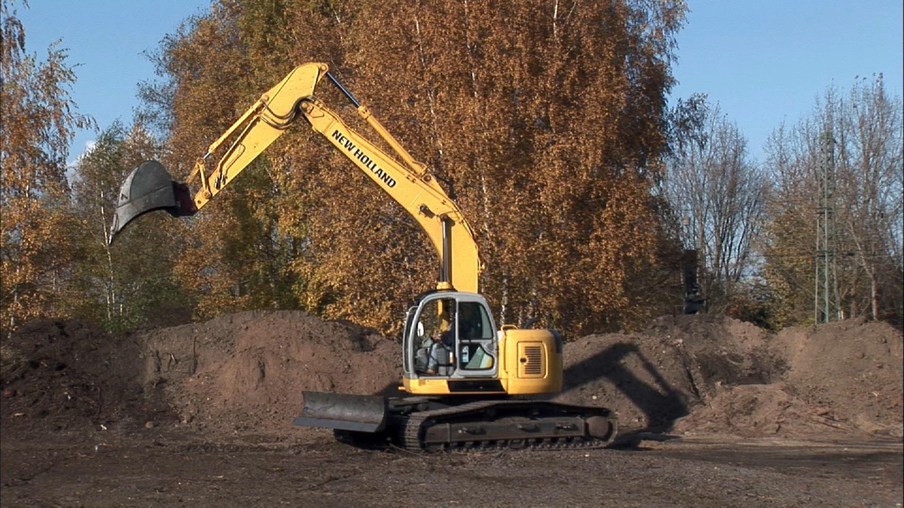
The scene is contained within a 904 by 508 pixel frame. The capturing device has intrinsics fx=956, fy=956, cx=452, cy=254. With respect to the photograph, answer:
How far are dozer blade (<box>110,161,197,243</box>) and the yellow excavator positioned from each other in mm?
57

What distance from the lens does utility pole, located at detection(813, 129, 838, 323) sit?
3.79 metres

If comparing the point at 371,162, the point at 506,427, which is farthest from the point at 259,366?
the point at 506,427

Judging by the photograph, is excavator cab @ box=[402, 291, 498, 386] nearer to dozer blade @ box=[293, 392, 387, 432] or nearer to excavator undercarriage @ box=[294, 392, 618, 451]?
excavator undercarriage @ box=[294, 392, 618, 451]

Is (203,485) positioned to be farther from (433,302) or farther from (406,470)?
(433,302)

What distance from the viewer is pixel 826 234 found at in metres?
4.04

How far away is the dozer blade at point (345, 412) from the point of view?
41.2 ft

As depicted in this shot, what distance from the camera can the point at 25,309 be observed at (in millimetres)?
20547

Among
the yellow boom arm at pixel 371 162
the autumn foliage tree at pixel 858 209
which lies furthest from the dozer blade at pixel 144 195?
the autumn foliage tree at pixel 858 209

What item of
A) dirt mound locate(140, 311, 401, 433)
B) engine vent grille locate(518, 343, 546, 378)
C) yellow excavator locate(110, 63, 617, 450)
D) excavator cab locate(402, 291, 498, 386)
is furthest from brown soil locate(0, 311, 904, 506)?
excavator cab locate(402, 291, 498, 386)

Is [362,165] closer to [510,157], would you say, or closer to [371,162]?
[371,162]

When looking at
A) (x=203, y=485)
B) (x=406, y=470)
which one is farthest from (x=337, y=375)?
(x=203, y=485)

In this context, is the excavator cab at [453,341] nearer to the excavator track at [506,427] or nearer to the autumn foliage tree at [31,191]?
the excavator track at [506,427]

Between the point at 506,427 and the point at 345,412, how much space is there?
220 centimetres

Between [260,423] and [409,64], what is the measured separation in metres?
→ 9.33
